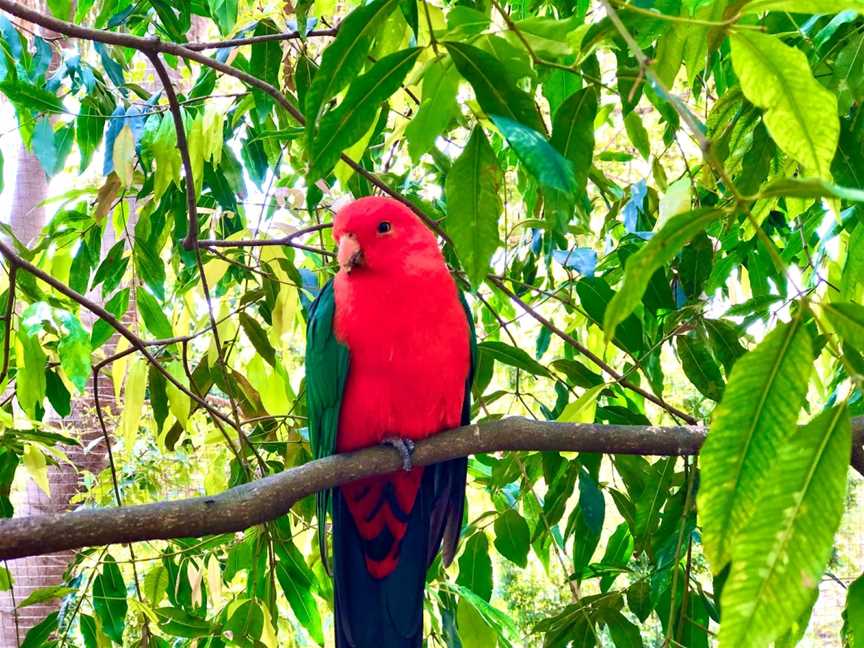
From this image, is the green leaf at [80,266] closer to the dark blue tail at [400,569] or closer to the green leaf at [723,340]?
the dark blue tail at [400,569]

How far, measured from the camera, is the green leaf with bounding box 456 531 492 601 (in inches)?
73.1

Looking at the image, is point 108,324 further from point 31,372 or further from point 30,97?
point 30,97

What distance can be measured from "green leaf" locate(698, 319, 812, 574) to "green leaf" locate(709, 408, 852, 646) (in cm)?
3

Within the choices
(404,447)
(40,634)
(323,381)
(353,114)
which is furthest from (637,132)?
(40,634)

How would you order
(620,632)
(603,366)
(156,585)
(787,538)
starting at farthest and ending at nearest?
1. (156,585)
2. (620,632)
3. (603,366)
4. (787,538)

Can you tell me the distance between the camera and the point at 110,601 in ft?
6.09

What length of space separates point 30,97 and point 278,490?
904 millimetres

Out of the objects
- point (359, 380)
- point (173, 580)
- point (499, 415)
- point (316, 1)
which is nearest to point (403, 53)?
point (316, 1)

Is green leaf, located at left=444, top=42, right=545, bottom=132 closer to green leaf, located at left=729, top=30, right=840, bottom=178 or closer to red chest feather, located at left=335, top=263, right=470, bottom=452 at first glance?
green leaf, located at left=729, top=30, right=840, bottom=178

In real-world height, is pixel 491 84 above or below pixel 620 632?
above

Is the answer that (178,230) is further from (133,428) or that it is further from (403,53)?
(403,53)

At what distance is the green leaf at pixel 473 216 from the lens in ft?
2.60

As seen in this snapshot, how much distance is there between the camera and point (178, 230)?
6.58ft

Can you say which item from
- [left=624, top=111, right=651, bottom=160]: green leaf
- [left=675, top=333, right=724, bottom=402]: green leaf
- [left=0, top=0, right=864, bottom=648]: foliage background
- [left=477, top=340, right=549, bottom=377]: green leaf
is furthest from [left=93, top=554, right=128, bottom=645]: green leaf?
[left=624, top=111, right=651, bottom=160]: green leaf
